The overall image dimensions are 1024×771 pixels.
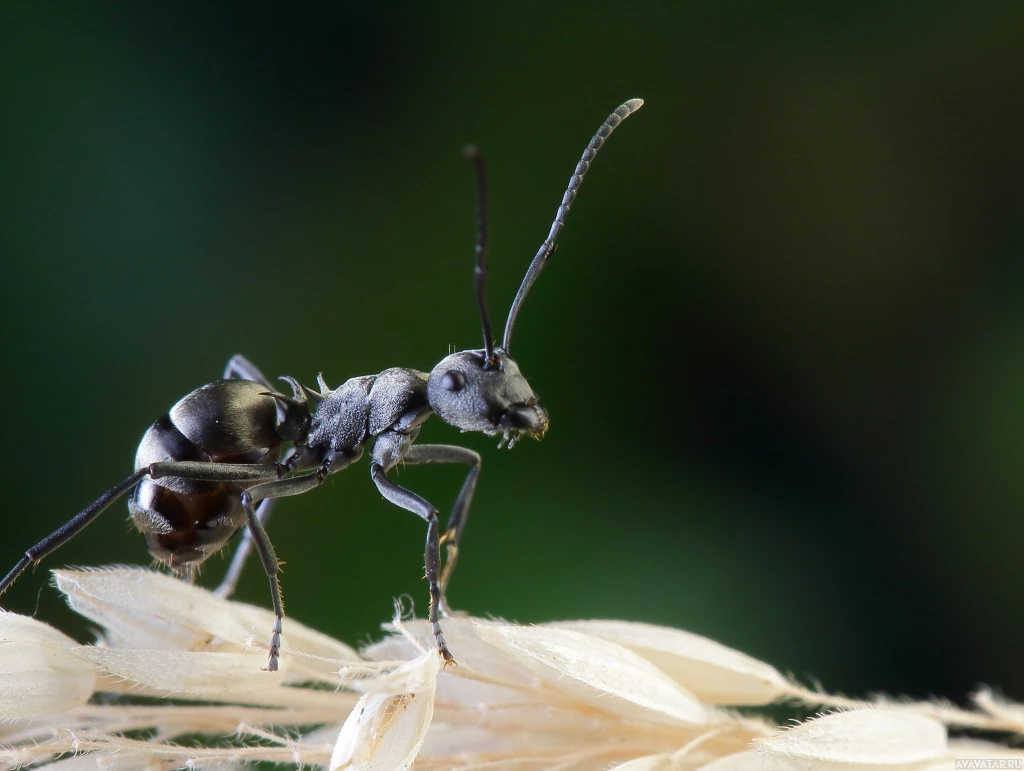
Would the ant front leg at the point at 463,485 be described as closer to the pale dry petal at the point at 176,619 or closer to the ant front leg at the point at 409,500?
the ant front leg at the point at 409,500

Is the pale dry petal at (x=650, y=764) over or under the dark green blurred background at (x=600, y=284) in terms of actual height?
under

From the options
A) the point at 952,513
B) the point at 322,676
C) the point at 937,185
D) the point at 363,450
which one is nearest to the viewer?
the point at 322,676

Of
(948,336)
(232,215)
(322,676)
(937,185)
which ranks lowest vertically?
(322,676)

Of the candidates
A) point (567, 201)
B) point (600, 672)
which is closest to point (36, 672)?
point (600, 672)

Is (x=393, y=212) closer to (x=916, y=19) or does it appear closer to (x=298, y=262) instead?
(x=298, y=262)

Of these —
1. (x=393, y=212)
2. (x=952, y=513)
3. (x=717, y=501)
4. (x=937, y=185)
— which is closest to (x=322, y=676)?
(x=717, y=501)

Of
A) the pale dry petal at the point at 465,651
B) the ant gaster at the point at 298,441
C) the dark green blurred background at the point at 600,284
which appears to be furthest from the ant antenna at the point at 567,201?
the pale dry petal at the point at 465,651

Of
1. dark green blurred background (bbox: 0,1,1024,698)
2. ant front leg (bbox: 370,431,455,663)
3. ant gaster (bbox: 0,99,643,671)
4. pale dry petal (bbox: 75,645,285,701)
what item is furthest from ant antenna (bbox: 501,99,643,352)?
pale dry petal (bbox: 75,645,285,701)
